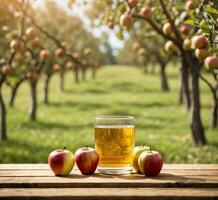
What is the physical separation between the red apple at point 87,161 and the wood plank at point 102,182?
211 mm

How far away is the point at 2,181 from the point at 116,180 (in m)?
0.73

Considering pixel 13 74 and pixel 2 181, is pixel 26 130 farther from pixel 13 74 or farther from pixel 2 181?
pixel 2 181

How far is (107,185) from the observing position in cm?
345

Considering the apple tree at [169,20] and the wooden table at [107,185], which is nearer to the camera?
the wooden table at [107,185]

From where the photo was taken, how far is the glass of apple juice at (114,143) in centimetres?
397

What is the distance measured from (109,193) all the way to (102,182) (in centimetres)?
28

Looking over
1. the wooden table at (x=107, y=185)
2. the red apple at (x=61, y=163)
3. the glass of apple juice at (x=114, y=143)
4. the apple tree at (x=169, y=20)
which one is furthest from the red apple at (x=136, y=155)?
the apple tree at (x=169, y=20)

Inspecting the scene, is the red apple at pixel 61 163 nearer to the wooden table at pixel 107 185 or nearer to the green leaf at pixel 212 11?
the wooden table at pixel 107 185

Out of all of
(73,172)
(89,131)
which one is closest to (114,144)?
(73,172)

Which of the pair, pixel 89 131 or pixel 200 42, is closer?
pixel 200 42

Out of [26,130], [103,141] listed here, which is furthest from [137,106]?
[103,141]

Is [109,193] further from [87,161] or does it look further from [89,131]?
[89,131]

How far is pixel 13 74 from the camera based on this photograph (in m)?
10.8

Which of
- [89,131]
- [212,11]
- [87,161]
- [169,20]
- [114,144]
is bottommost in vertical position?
[89,131]
